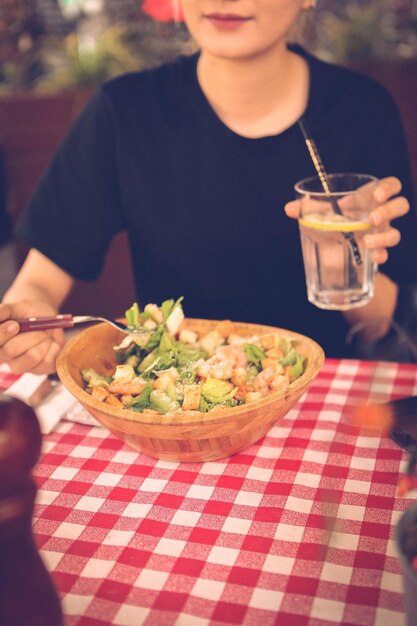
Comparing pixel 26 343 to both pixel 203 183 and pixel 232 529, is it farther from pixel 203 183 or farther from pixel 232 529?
pixel 203 183

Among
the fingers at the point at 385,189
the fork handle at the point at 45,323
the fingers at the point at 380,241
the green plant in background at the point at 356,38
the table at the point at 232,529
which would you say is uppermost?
the green plant in background at the point at 356,38

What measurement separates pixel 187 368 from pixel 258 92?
0.85m

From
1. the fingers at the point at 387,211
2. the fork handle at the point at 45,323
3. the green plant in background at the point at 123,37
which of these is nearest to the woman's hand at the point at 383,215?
the fingers at the point at 387,211

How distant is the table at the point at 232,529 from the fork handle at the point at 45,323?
195 mm

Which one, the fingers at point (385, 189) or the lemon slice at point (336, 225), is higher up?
the fingers at point (385, 189)

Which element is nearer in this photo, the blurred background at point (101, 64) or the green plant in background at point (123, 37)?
the blurred background at point (101, 64)

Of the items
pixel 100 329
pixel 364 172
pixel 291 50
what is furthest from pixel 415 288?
pixel 100 329

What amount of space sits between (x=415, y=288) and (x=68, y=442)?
1.94 metres

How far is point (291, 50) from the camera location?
1831mm

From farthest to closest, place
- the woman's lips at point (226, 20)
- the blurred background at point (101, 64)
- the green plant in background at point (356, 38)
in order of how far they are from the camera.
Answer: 1. the green plant in background at point (356, 38)
2. the blurred background at point (101, 64)
3. the woman's lips at point (226, 20)

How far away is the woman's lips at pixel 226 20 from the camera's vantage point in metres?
1.50

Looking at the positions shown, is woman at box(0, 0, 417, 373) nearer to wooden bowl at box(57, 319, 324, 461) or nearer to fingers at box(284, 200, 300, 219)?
fingers at box(284, 200, 300, 219)

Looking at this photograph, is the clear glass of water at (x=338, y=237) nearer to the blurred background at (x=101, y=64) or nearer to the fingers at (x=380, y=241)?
the fingers at (x=380, y=241)

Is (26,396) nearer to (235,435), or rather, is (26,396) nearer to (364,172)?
(235,435)
